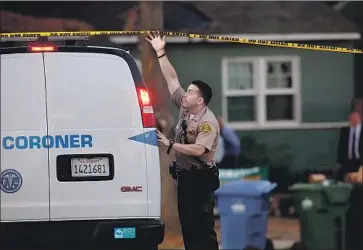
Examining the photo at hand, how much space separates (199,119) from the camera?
6406mm

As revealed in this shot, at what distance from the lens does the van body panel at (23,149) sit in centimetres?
581

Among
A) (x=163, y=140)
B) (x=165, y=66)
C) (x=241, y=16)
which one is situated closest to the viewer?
(x=163, y=140)

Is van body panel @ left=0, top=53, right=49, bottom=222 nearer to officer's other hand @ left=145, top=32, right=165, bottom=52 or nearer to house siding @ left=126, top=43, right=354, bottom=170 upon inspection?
officer's other hand @ left=145, top=32, right=165, bottom=52

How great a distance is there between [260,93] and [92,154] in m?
6.65

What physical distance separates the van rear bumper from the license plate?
14.7 inches

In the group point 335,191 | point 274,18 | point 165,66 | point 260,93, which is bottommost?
point 335,191

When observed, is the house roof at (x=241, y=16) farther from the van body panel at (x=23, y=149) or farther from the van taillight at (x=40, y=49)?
the van body panel at (x=23, y=149)

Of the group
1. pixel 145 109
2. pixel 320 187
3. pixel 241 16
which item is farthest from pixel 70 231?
pixel 241 16

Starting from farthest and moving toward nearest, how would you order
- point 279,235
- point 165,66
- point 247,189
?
point 279,235
point 247,189
point 165,66

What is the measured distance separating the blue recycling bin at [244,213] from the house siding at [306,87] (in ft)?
11.9

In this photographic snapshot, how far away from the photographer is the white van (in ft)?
19.1

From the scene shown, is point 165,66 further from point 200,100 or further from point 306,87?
point 306,87

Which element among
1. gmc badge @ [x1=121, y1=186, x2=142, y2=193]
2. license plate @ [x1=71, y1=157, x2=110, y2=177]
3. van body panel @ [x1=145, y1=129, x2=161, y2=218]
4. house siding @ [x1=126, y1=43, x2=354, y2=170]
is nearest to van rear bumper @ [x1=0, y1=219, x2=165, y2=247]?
van body panel @ [x1=145, y1=129, x2=161, y2=218]

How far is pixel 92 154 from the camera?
231 inches
